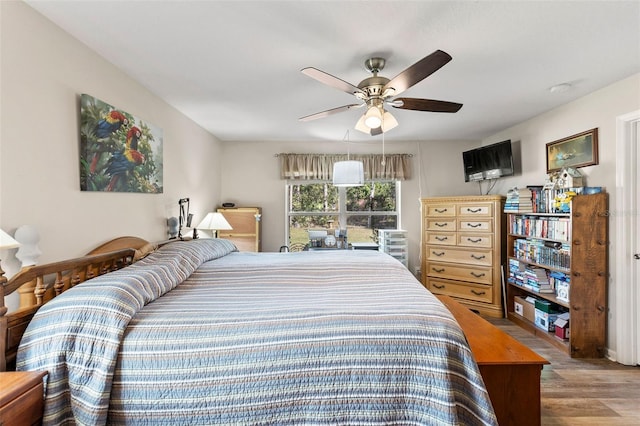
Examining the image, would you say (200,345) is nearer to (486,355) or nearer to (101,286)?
(101,286)

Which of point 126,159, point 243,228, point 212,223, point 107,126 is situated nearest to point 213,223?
point 212,223

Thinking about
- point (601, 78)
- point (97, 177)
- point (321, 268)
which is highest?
point (601, 78)

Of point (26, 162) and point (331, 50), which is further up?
point (331, 50)

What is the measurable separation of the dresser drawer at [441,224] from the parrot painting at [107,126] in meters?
3.75

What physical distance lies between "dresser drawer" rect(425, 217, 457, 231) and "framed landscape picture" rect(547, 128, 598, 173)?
1214mm

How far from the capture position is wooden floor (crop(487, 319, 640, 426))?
74.8 inches

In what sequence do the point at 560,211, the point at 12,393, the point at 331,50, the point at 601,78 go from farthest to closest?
the point at 560,211, the point at 601,78, the point at 331,50, the point at 12,393

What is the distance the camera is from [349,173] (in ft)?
12.4

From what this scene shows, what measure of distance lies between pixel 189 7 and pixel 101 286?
147 cm

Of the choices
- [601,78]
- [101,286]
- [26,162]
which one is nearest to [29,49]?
[26,162]

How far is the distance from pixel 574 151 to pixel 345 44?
2634 millimetres

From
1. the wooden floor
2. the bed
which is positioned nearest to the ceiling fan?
the bed

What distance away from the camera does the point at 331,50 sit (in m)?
1.98

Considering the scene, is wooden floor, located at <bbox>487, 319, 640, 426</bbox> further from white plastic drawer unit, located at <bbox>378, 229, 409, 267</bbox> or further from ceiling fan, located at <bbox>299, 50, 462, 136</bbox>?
ceiling fan, located at <bbox>299, 50, 462, 136</bbox>
